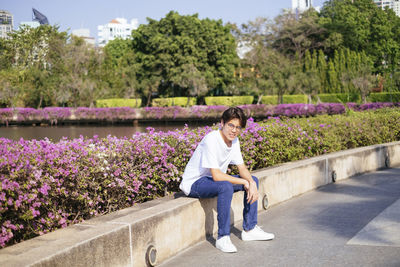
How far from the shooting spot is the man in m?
4.69

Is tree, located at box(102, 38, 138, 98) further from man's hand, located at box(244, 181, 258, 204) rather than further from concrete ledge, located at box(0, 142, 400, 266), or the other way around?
man's hand, located at box(244, 181, 258, 204)

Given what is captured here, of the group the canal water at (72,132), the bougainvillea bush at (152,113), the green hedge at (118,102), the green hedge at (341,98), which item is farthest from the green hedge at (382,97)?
the green hedge at (118,102)

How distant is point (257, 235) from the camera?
491 centimetres

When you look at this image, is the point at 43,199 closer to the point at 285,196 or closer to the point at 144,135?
the point at 144,135

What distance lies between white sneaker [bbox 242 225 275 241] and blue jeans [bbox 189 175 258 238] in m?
0.05

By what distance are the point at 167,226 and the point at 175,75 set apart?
5010cm

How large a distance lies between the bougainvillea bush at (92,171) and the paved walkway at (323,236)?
1.03 metres

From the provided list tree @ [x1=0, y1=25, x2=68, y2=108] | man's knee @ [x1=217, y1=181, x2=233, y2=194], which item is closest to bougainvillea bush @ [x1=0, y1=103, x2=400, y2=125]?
tree @ [x1=0, y1=25, x2=68, y2=108]

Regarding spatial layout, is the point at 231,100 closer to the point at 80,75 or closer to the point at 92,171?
the point at 80,75

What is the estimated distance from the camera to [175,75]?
177 ft

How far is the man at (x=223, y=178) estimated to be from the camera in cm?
469

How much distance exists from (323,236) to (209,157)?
55.6 inches

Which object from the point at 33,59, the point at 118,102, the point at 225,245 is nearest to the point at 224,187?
the point at 225,245

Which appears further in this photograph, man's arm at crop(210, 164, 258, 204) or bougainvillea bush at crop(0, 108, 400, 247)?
man's arm at crop(210, 164, 258, 204)
